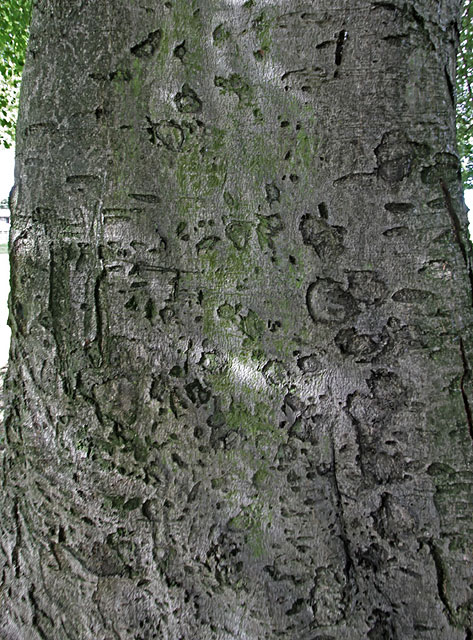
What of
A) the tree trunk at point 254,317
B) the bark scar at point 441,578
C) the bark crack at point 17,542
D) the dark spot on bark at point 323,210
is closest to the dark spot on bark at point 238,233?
the tree trunk at point 254,317

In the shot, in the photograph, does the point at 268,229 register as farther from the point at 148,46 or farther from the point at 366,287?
the point at 148,46

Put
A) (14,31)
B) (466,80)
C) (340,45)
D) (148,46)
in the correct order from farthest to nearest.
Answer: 1. (466,80)
2. (14,31)
3. (148,46)
4. (340,45)

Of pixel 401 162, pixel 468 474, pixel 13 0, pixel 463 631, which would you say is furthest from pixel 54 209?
pixel 13 0

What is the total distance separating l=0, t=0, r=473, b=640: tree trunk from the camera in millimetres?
1413

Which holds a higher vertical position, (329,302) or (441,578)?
(329,302)

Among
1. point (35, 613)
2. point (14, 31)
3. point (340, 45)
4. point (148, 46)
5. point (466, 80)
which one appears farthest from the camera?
point (466, 80)

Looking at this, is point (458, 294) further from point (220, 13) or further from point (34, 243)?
point (34, 243)

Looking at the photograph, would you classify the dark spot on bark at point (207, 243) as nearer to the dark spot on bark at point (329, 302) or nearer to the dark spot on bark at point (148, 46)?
the dark spot on bark at point (329, 302)

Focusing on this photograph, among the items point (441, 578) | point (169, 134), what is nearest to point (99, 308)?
point (169, 134)

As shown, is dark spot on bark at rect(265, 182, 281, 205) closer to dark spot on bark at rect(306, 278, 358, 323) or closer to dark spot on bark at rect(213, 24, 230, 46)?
dark spot on bark at rect(306, 278, 358, 323)

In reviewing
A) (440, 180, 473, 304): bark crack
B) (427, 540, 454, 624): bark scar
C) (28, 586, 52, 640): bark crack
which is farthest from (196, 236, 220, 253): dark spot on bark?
(28, 586, 52, 640): bark crack

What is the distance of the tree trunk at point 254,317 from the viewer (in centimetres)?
141

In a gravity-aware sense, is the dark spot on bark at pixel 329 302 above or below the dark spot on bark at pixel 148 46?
below

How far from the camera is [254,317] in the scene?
4.84ft
